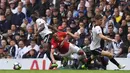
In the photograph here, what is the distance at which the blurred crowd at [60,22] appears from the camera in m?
15.9

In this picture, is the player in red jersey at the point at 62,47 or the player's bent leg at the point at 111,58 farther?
the player in red jersey at the point at 62,47

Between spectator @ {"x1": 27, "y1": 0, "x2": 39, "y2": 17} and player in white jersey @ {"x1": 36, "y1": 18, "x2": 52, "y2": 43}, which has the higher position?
spectator @ {"x1": 27, "y1": 0, "x2": 39, "y2": 17}

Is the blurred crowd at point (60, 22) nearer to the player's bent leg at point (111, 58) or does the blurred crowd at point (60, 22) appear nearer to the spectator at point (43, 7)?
the spectator at point (43, 7)

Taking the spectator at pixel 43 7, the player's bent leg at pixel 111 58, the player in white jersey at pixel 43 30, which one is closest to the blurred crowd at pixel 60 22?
the spectator at pixel 43 7

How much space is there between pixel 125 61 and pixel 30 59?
2.78 m

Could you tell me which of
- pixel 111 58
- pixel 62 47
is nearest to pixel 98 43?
pixel 111 58

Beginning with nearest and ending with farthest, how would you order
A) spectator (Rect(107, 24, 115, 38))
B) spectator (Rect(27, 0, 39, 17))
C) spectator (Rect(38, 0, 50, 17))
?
spectator (Rect(107, 24, 115, 38))
spectator (Rect(38, 0, 50, 17))
spectator (Rect(27, 0, 39, 17))

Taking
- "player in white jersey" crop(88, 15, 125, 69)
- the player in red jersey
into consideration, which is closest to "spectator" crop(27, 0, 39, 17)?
the player in red jersey

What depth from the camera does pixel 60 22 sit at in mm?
17438

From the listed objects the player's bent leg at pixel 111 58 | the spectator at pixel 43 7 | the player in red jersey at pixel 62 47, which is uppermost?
the spectator at pixel 43 7

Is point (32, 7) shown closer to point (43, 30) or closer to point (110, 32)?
point (43, 30)

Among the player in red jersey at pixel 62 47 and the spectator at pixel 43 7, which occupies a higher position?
the spectator at pixel 43 7

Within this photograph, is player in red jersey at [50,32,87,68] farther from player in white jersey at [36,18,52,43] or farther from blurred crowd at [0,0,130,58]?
player in white jersey at [36,18,52,43]

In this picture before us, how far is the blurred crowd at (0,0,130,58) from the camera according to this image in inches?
625
